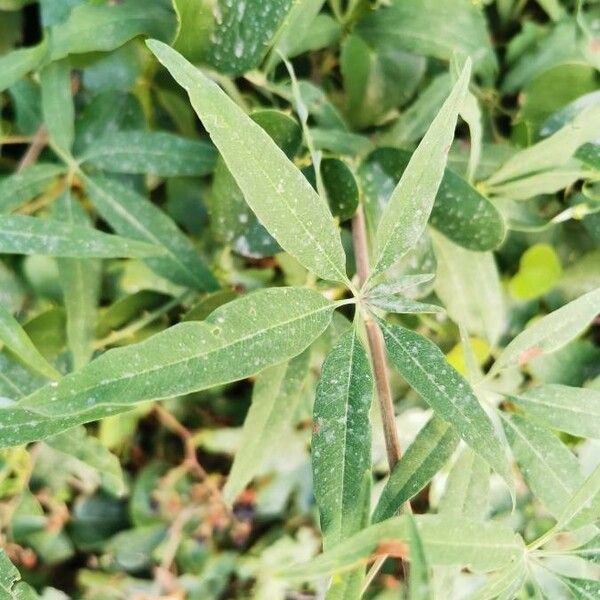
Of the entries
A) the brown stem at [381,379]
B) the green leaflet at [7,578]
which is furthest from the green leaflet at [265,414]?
the green leaflet at [7,578]

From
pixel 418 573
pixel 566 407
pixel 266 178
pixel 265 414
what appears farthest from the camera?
pixel 265 414

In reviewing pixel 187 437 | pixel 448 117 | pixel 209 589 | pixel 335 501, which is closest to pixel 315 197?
pixel 448 117

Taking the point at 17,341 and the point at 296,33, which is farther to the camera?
the point at 296,33

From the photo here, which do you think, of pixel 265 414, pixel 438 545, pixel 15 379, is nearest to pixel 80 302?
pixel 15 379

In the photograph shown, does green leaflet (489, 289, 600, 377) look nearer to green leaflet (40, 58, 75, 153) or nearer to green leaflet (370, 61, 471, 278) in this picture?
green leaflet (370, 61, 471, 278)

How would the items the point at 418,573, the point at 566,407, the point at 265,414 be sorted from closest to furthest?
the point at 418,573, the point at 566,407, the point at 265,414

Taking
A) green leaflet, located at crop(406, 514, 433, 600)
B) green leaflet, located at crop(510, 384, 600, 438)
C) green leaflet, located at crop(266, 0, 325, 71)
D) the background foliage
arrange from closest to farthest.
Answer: green leaflet, located at crop(406, 514, 433, 600) → the background foliage → green leaflet, located at crop(510, 384, 600, 438) → green leaflet, located at crop(266, 0, 325, 71)

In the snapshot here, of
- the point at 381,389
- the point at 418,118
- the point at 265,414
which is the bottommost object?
the point at 265,414

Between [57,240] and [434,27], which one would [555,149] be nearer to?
[434,27]

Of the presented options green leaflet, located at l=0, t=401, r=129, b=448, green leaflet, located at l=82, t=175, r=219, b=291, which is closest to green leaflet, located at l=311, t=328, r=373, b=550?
green leaflet, located at l=0, t=401, r=129, b=448
